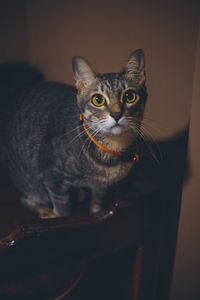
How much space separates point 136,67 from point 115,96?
10 cm

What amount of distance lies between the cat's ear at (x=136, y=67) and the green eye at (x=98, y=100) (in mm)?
93

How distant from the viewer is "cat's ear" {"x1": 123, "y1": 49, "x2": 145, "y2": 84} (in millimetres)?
681

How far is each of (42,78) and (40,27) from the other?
0.31 metres

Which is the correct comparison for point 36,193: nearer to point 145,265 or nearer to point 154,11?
point 145,265

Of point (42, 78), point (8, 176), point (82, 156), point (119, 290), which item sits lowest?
point (119, 290)

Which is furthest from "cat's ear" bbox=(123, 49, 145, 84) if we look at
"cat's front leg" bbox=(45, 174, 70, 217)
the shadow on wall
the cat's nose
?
the shadow on wall

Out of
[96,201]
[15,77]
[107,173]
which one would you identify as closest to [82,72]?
[107,173]

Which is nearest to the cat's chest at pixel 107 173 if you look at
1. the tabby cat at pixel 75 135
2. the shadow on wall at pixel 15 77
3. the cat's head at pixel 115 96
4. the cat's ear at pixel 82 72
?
the tabby cat at pixel 75 135

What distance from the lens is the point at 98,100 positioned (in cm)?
72

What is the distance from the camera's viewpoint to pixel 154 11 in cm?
73

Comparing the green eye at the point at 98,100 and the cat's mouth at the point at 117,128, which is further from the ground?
the green eye at the point at 98,100

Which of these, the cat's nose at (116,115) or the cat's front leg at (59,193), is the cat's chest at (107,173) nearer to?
the cat's front leg at (59,193)

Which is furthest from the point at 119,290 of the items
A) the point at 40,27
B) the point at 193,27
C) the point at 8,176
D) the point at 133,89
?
the point at 40,27

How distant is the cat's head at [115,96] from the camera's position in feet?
2.24
